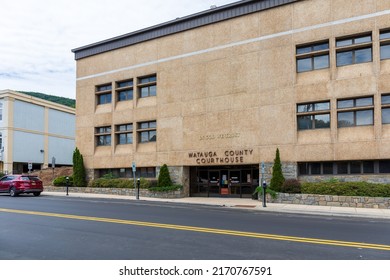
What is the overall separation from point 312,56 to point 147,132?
14.2 meters

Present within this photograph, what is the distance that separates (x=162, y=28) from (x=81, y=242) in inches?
915

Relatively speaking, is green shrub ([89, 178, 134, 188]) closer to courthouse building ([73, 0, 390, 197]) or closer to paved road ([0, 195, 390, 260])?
courthouse building ([73, 0, 390, 197])

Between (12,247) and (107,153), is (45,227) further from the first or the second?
(107,153)

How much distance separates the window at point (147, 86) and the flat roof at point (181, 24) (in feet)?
10.6

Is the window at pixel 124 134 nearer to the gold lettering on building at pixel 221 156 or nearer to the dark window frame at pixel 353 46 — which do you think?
the gold lettering on building at pixel 221 156

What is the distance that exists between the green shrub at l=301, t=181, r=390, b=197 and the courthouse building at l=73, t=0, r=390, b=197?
1650mm

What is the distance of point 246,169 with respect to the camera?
2556 centimetres

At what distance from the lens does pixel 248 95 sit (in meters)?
24.5

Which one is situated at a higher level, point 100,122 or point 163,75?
point 163,75

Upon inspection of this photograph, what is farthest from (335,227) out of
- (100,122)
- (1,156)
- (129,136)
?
(1,156)

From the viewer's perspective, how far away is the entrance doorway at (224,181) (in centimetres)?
2539

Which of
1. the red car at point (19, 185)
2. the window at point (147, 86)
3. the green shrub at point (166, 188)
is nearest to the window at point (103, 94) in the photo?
the window at point (147, 86)

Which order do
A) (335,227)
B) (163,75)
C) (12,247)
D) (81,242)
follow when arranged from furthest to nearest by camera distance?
1. (163,75)
2. (335,227)
3. (81,242)
4. (12,247)

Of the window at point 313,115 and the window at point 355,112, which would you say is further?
the window at point 313,115
